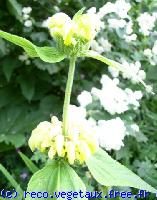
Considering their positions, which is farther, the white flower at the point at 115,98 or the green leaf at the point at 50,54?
the white flower at the point at 115,98

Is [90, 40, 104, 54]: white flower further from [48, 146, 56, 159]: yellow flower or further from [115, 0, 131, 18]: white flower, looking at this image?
[48, 146, 56, 159]: yellow flower

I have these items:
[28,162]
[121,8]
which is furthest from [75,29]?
[121,8]

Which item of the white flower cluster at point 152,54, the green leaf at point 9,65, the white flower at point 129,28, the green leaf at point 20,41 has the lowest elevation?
the green leaf at point 20,41

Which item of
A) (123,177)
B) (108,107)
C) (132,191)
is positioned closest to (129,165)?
(132,191)

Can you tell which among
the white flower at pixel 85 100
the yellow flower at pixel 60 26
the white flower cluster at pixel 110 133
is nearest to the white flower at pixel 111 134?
the white flower cluster at pixel 110 133

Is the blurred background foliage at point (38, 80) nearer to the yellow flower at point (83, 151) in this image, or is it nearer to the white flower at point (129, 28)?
the white flower at point (129, 28)

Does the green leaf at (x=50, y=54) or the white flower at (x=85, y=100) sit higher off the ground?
the green leaf at (x=50, y=54)

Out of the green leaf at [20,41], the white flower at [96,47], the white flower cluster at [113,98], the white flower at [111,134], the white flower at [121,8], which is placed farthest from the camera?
the white flower at [96,47]
